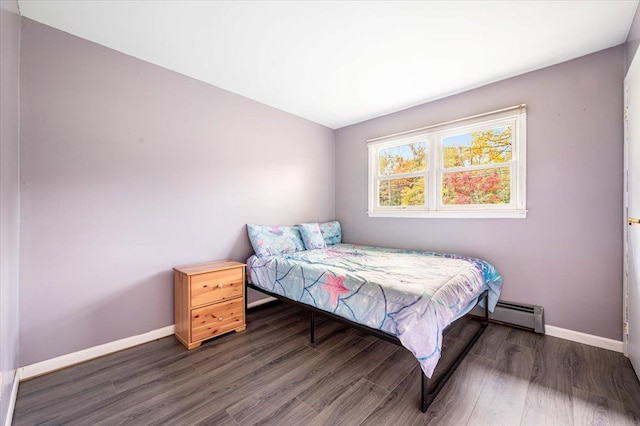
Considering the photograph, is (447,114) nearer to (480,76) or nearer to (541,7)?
(480,76)

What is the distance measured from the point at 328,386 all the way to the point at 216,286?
130 cm

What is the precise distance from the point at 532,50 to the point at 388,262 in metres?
2.22

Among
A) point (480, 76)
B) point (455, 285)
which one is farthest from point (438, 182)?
point (455, 285)

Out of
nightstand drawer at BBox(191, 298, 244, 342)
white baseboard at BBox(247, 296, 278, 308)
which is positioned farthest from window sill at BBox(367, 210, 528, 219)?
nightstand drawer at BBox(191, 298, 244, 342)

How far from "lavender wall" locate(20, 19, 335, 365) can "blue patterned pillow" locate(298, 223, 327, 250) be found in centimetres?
74

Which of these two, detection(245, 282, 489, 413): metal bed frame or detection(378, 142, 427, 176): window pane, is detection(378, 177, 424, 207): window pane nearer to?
detection(378, 142, 427, 176): window pane

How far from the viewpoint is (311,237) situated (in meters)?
3.41

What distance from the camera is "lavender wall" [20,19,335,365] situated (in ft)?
6.06

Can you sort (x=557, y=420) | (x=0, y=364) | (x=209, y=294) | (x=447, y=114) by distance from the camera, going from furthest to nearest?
(x=447, y=114) < (x=209, y=294) < (x=557, y=420) < (x=0, y=364)

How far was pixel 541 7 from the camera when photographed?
5.72 ft

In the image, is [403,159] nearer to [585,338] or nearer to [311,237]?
[311,237]

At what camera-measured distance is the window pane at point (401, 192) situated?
11.0 ft

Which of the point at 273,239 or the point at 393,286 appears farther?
the point at 273,239

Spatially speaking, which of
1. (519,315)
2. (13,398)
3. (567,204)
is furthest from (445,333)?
(13,398)
